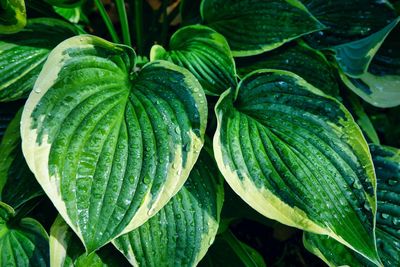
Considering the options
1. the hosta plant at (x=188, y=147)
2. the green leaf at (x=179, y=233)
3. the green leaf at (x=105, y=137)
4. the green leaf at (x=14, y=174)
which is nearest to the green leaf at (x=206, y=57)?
the hosta plant at (x=188, y=147)

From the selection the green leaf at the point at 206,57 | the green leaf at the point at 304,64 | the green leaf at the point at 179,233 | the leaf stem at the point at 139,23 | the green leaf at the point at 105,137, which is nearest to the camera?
the green leaf at the point at 105,137

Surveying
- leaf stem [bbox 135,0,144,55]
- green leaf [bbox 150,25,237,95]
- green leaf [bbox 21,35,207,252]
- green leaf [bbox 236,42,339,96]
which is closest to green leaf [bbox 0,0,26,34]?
green leaf [bbox 21,35,207,252]

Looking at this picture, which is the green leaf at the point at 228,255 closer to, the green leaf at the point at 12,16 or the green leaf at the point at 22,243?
the green leaf at the point at 22,243

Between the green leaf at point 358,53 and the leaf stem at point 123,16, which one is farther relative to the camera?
the leaf stem at point 123,16

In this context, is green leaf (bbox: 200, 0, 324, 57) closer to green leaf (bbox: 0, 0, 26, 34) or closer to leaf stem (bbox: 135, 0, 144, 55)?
leaf stem (bbox: 135, 0, 144, 55)

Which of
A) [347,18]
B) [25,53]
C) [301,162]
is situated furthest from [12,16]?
[347,18]

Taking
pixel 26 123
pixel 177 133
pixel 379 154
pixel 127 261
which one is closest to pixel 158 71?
pixel 177 133

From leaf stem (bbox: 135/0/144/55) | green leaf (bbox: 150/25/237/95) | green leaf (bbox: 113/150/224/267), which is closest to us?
green leaf (bbox: 113/150/224/267)
